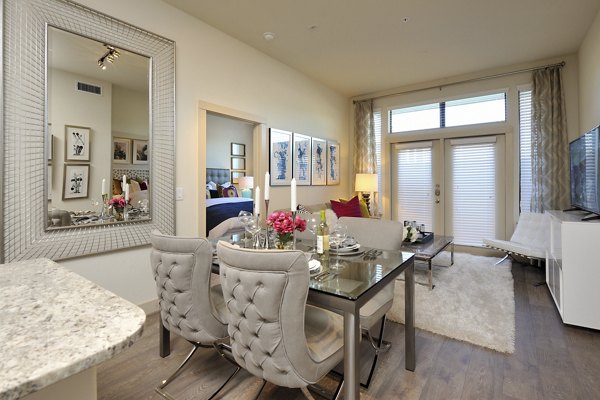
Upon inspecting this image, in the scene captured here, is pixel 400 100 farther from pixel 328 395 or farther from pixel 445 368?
pixel 328 395

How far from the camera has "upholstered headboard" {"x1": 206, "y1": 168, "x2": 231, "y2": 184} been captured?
20.8 feet

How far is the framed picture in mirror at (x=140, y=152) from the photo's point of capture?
265cm

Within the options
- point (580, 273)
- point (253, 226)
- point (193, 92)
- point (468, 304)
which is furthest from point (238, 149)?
point (580, 273)

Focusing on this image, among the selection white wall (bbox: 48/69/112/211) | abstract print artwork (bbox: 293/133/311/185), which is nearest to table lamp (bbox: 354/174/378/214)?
abstract print artwork (bbox: 293/133/311/185)

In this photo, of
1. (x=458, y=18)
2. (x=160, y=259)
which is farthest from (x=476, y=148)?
(x=160, y=259)

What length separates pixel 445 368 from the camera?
1.93m

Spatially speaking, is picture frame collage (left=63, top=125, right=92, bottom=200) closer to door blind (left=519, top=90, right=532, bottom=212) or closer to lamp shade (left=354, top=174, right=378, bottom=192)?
lamp shade (left=354, top=174, right=378, bottom=192)

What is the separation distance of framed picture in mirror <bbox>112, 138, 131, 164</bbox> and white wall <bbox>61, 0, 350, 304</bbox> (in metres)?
0.45

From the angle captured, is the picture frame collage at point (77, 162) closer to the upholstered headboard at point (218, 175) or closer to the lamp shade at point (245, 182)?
the upholstered headboard at point (218, 175)

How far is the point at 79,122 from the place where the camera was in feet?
7.71

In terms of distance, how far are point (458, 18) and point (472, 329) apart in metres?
3.08

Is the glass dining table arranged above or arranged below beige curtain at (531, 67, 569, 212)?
below

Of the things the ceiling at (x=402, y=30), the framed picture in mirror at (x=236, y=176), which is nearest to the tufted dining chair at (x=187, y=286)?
the ceiling at (x=402, y=30)

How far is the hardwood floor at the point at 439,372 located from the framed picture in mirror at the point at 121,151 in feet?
4.77
